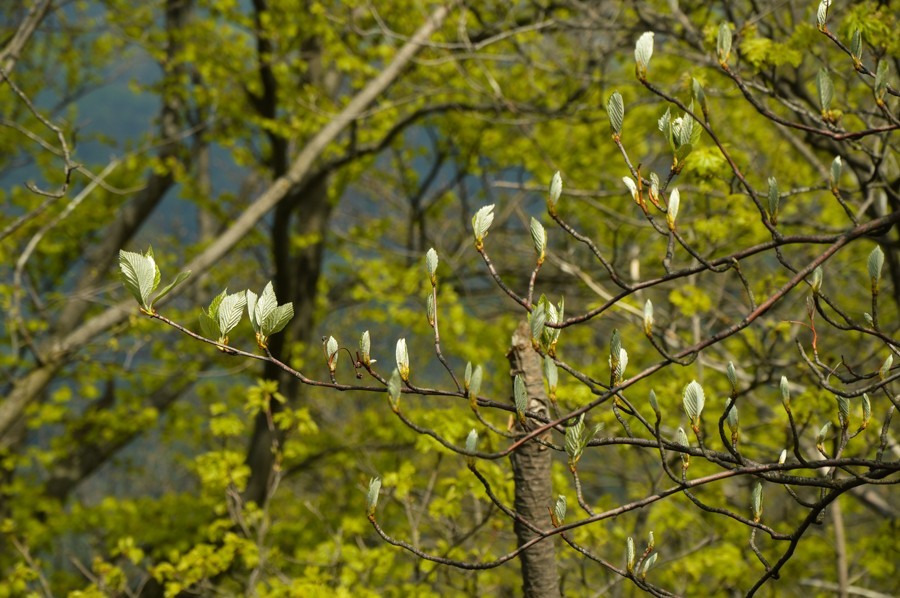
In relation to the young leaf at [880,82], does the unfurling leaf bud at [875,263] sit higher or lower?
lower

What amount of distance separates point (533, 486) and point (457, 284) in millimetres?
7044

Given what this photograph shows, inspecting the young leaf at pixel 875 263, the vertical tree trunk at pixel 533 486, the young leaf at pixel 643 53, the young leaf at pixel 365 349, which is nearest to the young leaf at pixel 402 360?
the young leaf at pixel 365 349

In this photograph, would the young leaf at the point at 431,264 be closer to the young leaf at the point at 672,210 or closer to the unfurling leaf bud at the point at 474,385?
the unfurling leaf bud at the point at 474,385

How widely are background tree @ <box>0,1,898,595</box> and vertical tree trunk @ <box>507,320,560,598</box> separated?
25 mm

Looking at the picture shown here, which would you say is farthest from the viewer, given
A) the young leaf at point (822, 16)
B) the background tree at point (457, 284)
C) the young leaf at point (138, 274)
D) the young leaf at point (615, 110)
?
the background tree at point (457, 284)

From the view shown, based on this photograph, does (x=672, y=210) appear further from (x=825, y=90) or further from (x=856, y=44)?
(x=856, y=44)

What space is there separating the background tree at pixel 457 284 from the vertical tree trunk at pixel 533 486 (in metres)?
0.03

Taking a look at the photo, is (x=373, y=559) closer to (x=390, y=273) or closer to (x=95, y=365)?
(x=390, y=273)

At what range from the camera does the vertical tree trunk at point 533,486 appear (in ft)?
8.28

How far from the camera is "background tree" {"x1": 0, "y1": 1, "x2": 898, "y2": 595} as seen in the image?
3775 millimetres

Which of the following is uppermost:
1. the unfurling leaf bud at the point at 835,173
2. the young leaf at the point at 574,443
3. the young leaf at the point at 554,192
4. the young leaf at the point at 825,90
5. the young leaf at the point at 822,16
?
the young leaf at the point at 822,16

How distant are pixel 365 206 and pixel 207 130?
840cm

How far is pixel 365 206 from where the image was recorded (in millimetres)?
17344

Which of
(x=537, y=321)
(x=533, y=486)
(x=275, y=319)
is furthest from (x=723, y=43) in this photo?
(x=533, y=486)
